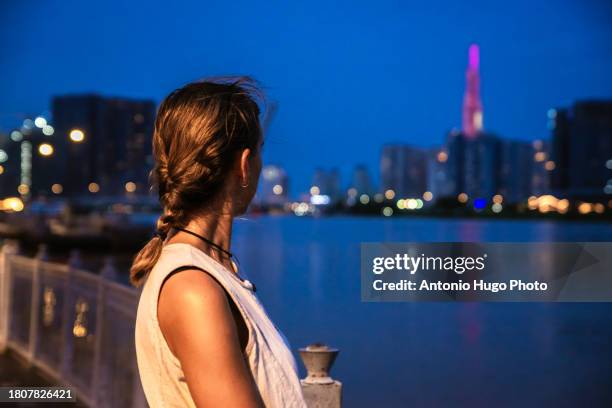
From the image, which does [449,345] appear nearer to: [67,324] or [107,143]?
[67,324]

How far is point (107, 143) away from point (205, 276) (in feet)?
268

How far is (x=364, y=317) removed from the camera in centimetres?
3781

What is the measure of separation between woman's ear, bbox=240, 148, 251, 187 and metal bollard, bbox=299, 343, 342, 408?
337 centimetres

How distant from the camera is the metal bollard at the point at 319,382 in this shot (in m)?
4.69

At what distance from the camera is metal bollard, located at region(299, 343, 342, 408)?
4688 millimetres

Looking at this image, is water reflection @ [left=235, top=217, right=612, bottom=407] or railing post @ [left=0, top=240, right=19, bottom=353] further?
water reflection @ [left=235, top=217, right=612, bottom=407]

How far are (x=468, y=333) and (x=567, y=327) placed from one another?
23.3ft

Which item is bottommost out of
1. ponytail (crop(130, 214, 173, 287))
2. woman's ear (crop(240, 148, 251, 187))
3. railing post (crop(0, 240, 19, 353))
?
railing post (crop(0, 240, 19, 353))

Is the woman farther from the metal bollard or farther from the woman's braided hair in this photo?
the metal bollard

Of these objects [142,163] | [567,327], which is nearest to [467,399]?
[567,327]

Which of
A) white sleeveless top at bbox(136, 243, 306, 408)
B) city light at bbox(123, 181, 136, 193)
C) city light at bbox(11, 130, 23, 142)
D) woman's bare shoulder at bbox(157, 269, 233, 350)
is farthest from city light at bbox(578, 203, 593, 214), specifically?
woman's bare shoulder at bbox(157, 269, 233, 350)

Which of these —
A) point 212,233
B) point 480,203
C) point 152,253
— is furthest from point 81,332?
point 480,203

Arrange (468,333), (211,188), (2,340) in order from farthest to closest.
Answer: (468,333) → (2,340) → (211,188)

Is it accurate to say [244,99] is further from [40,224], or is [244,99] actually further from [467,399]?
[40,224]
